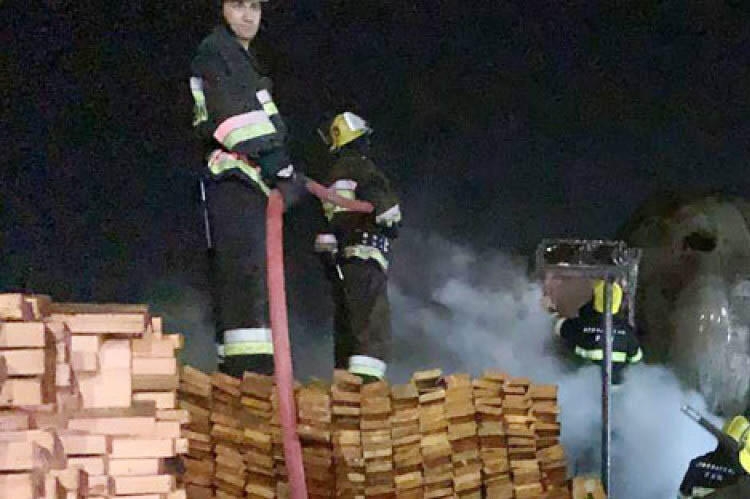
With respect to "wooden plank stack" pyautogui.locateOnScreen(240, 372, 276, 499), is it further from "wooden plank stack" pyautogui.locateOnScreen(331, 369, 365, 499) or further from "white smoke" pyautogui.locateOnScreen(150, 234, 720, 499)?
"white smoke" pyautogui.locateOnScreen(150, 234, 720, 499)

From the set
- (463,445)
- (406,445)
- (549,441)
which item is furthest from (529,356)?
(406,445)

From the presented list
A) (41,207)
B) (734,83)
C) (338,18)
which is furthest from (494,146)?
(41,207)

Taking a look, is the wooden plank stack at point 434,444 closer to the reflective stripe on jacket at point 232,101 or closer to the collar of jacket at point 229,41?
the reflective stripe on jacket at point 232,101

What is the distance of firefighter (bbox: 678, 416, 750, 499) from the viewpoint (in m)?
2.81

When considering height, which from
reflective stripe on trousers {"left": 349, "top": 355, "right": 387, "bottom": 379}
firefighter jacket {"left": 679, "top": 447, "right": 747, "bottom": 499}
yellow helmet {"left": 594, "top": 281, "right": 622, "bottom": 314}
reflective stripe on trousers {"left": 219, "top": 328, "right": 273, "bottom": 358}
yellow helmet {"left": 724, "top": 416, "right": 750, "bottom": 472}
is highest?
yellow helmet {"left": 594, "top": 281, "right": 622, "bottom": 314}

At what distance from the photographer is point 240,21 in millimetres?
2822

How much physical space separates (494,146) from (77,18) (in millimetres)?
1188

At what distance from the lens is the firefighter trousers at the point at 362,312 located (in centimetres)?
287

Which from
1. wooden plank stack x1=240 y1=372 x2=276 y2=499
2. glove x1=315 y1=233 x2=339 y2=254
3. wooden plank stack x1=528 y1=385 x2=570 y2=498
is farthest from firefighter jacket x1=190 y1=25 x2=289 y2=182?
wooden plank stack x1=528 y1=385 x2=570 y2=498

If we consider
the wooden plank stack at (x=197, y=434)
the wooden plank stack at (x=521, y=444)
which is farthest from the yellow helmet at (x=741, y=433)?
the wooden plank stack at (x=197, y=434)

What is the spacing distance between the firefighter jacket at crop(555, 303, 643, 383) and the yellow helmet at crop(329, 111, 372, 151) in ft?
2.53

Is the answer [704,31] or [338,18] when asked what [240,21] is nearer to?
[338,18]

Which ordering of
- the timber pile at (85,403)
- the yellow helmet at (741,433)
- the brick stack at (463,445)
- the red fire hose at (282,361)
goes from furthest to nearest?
1. the yellow helmet at (741,433)
2. the brick stack at (463,445)
3. the red fire hose at (282,361)
4. the timber pile at (85,403)

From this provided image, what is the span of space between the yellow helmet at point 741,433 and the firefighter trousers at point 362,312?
932 millimetres
